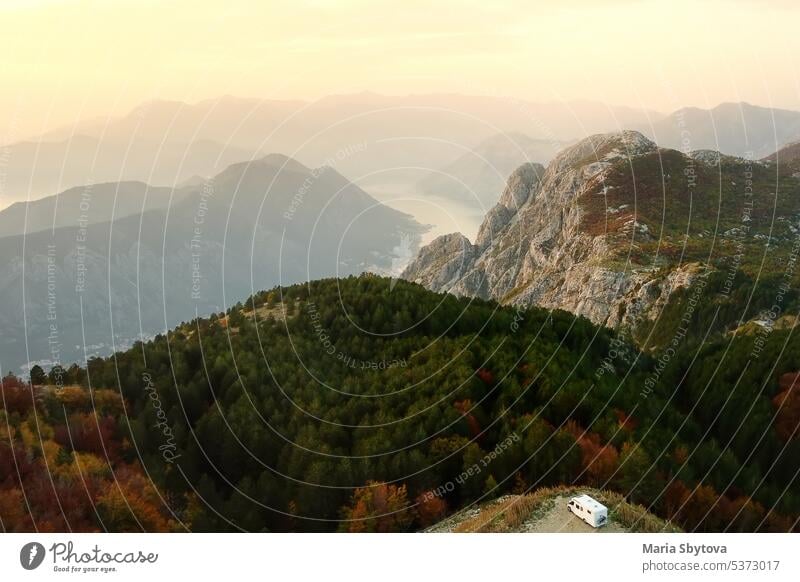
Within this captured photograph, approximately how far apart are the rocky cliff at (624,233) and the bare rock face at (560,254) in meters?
0.18

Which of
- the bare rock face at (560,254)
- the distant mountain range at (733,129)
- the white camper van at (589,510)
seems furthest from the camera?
the distant mountain range at (733,129)

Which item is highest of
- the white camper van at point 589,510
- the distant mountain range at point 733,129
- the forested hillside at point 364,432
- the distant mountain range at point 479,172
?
the distant mountain range at point 733,129

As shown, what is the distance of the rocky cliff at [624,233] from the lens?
190ft

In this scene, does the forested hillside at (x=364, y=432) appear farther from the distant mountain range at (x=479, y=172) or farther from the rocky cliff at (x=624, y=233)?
the rocky cliff at (x=624, y=233)

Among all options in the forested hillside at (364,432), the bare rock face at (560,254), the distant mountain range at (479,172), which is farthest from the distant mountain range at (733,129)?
the forested hillside at (364,432)

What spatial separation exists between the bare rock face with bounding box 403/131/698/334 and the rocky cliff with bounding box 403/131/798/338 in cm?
18

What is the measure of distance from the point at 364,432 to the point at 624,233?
55.3m

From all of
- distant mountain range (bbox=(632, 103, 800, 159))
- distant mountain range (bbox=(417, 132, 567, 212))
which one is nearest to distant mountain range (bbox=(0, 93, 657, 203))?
distant mountain range (bbox=(417, 132, 567, 212))

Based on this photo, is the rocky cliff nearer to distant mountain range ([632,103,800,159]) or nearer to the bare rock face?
the bare rock face

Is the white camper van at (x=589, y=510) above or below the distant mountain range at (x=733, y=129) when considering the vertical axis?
below

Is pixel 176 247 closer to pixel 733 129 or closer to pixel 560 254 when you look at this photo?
pixel 560 254

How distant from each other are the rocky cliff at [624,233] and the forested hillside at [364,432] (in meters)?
30.5

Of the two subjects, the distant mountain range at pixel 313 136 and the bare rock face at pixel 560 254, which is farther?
the bare rock face at pixel 560 254

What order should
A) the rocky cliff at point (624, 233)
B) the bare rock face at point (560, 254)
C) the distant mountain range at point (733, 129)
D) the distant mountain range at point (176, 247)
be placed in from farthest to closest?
1. the distant mountain range at point (733, 129)
2. the rocky cliff at point (624, 233)
3. the bare rock face at point (560, 254)
4. the distant mountain range at point (176, 247)
